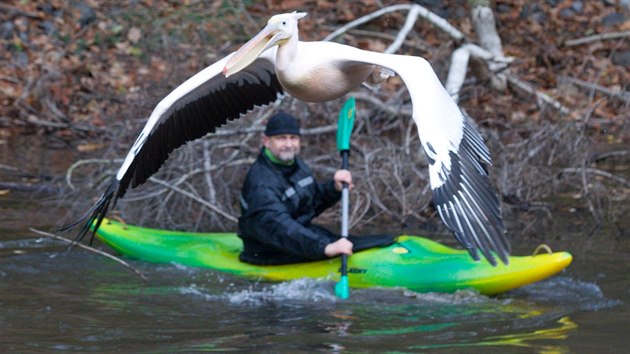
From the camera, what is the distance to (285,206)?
7.20 m

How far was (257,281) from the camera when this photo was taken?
7.30 m

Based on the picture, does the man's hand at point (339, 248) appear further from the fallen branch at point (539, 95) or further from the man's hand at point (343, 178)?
the fallen branch at point (539, 95)

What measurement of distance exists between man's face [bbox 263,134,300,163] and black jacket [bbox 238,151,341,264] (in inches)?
3.2

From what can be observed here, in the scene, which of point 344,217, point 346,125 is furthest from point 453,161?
point 346,125

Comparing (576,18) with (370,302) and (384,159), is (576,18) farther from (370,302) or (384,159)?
(370,302)

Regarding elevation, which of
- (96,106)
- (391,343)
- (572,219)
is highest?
(96,106)

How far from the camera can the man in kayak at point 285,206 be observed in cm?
700

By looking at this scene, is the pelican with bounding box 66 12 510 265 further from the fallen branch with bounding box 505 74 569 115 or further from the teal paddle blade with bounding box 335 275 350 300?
the fallen branch with bounding box 505 74 569 115

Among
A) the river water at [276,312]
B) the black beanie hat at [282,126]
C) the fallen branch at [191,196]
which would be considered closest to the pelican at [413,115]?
the river water at [276,312]

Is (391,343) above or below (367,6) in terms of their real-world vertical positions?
below

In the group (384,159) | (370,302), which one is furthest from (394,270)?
(384,159)

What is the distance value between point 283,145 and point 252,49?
7.88ft

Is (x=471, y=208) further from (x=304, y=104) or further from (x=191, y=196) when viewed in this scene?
(x=304, y=104)

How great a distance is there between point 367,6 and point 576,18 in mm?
2250
